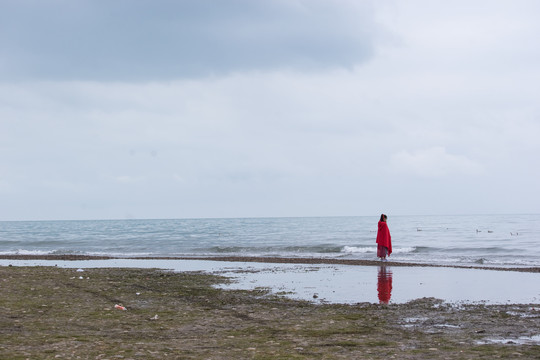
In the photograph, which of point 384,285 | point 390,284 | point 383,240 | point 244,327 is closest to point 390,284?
point 390,284

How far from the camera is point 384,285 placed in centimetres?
2017

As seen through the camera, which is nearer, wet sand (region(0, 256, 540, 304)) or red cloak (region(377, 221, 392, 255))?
wet sand (region(0, 256, 540, 304))

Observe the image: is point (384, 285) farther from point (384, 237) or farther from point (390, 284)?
point (384, 237)

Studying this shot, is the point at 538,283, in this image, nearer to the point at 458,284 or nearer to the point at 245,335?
the point at 458,284

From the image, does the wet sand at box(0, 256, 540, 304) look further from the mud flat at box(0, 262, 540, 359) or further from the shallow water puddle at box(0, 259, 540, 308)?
the mud flat at box(0, 262, 540, 359)

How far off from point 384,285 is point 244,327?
394 inches

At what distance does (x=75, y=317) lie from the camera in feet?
40.7

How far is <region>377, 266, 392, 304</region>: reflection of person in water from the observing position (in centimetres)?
1650

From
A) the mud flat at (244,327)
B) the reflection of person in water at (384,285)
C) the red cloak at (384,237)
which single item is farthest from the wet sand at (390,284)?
the red cloak at (384,237)

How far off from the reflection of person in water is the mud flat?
1.19 meters

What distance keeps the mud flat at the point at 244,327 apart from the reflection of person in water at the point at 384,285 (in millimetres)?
1192

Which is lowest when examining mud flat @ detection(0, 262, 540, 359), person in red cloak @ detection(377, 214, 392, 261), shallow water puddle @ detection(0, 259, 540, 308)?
shallow water puddle @ detection(0, 259, 540, 308)

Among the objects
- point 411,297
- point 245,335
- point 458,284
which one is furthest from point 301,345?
point 458,284

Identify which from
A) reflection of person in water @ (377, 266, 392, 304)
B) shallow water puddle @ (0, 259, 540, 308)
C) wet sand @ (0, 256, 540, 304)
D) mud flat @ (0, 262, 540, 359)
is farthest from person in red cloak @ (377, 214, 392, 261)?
mud flat @ (0, 262, 540, 359)
